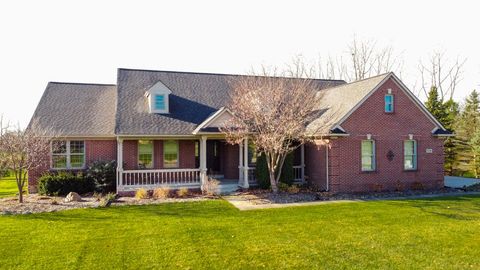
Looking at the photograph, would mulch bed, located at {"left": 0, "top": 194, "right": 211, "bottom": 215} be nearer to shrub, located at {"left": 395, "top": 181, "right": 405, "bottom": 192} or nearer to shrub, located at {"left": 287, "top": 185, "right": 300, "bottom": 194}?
shrub, located at {"left": 287, "top": 185, "right": 300, "bottom": 194}

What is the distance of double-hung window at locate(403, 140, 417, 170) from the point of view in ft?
64.7

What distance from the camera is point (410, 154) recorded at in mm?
19797

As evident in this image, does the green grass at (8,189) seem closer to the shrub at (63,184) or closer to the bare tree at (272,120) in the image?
the shrub at (63,184)

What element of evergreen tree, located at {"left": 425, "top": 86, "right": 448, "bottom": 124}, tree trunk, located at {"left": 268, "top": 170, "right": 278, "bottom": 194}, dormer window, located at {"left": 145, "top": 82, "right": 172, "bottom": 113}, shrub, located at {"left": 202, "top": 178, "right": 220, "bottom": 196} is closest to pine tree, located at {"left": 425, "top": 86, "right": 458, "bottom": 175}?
evergreen tree, located at {"left": 425, "top": 86, "right": 448, "bottom": 124}

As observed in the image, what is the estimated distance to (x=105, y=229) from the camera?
1119 cm

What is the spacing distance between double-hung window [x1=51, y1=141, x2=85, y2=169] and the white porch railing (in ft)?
9.06

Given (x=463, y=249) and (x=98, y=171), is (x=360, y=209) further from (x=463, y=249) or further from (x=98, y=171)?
(x=98, y=171)

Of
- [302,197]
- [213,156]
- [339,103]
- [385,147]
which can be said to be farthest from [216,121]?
[385,147]

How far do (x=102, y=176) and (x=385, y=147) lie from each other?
591 inches

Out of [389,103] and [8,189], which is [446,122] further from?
[8,189]

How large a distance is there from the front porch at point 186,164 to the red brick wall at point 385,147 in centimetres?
273

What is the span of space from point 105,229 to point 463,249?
33.8 ft

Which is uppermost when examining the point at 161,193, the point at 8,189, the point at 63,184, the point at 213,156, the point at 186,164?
the point at 213,156

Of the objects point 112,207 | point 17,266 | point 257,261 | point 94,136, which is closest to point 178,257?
point 257,261
